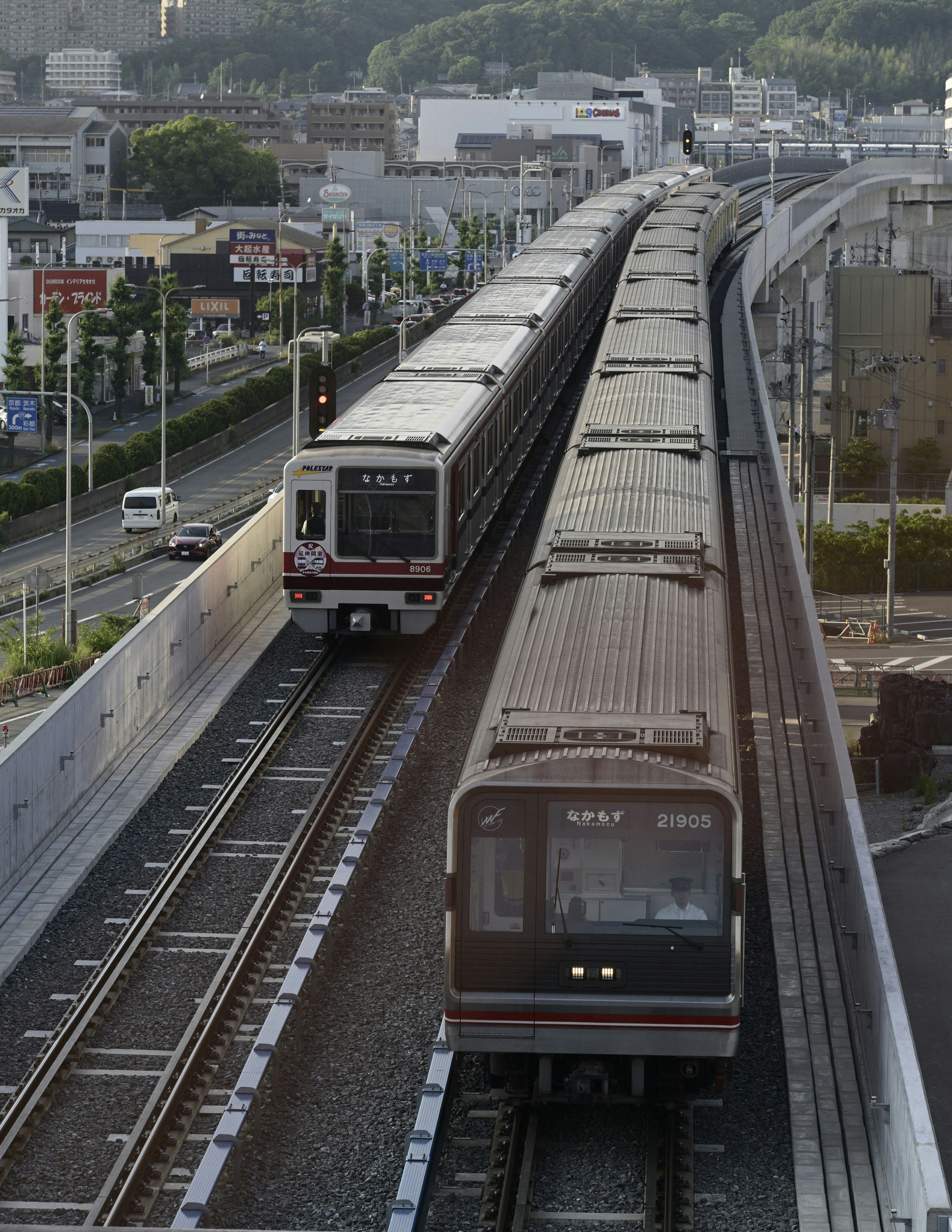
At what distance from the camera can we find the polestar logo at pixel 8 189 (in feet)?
239

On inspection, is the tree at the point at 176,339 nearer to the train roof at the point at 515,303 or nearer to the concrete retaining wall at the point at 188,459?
the concrete retaining wall at the point at 188,459

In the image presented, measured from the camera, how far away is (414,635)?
2327cm

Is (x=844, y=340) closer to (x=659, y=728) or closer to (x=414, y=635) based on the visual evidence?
(x=414, y=635)

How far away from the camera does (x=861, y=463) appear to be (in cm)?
6894

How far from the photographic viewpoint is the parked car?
4659 cm

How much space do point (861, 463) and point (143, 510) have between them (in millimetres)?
30665

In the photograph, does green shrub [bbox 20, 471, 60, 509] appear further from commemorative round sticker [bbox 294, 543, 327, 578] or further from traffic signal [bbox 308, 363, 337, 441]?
commemorative round sticker [bbox 294, 543, 327, 578]

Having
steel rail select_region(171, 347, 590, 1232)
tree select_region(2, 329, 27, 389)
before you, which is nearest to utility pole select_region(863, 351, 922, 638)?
steel rail select_region(171, 347, 590, 1232)

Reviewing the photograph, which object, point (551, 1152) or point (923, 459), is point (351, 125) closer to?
point (923, 459)

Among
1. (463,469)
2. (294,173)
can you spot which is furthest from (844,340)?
(294,173)

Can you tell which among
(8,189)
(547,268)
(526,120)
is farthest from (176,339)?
(526,120)

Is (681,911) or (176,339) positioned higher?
(176,339)

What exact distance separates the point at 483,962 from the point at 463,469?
12401mm

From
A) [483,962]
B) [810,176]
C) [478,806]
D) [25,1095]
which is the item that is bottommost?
[25,1095]
